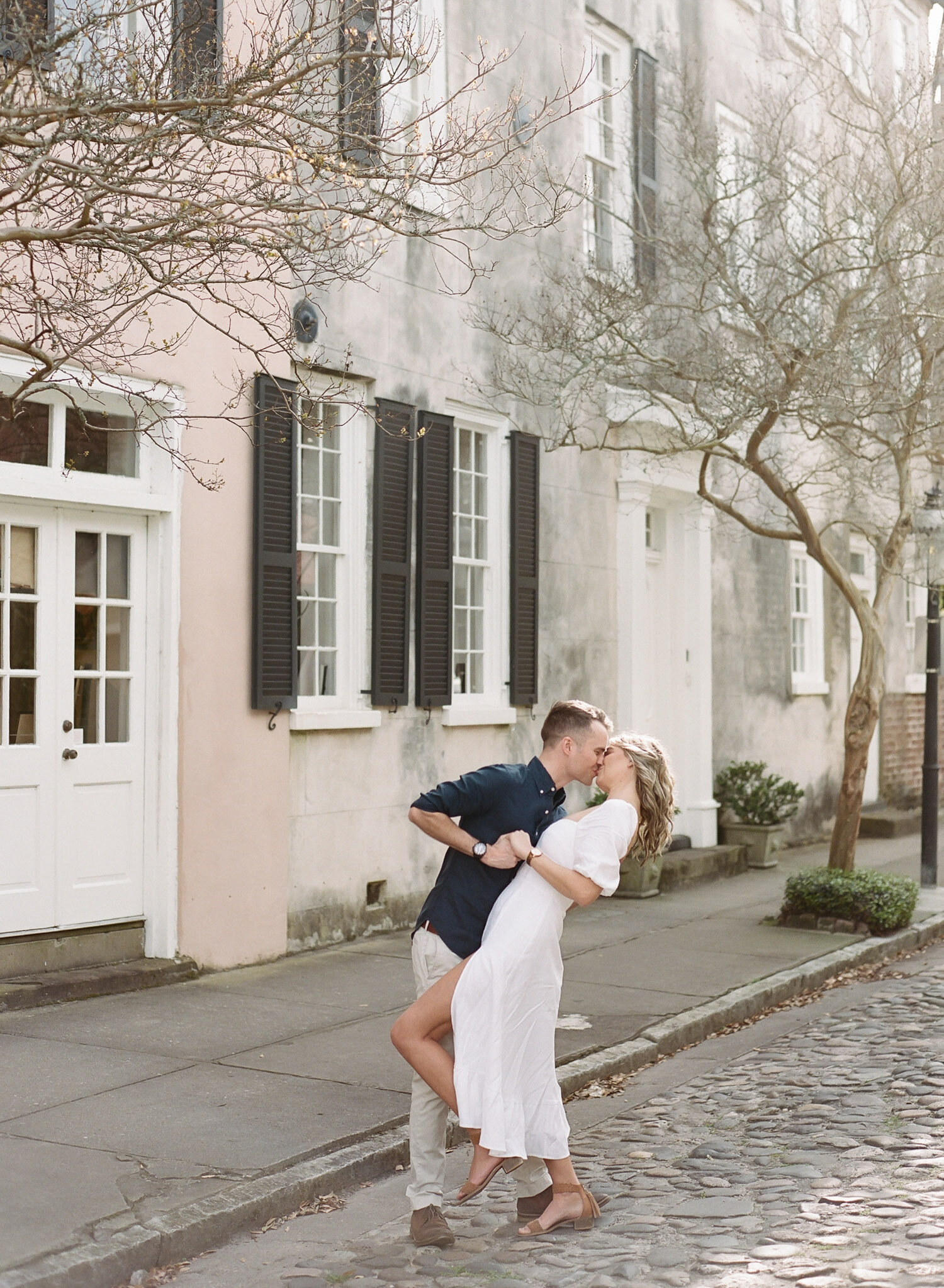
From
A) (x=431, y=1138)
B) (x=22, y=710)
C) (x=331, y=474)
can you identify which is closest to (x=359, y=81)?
(x=331, y=474)

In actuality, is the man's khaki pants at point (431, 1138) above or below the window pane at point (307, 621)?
below

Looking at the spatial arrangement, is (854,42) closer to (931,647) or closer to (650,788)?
(931,647)

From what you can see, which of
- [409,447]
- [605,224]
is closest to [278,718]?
[409,447]

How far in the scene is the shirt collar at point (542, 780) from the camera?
513 cm

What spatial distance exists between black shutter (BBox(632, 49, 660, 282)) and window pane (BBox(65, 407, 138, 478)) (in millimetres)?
5861

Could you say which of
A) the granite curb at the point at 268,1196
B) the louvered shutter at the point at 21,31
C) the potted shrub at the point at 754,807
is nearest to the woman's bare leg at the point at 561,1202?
the granite curb at the point at 268,1196

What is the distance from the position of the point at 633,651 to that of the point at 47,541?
6.48m

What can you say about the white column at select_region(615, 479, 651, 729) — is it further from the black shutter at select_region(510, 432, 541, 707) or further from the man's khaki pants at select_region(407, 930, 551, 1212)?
the man's khaki pants at select_region(407, 930, 551, 1212)

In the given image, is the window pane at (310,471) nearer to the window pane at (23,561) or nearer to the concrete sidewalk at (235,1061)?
the window pane at (23,561)

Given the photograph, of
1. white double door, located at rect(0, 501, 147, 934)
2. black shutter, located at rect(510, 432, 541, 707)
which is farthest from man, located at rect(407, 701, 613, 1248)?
black shutter, located at rect(510, 432, 541, 707)

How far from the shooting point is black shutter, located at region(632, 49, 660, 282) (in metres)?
13.5

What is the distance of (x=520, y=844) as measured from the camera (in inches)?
193

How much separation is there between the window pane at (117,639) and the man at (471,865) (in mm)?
4352

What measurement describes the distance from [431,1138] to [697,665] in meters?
10.3
